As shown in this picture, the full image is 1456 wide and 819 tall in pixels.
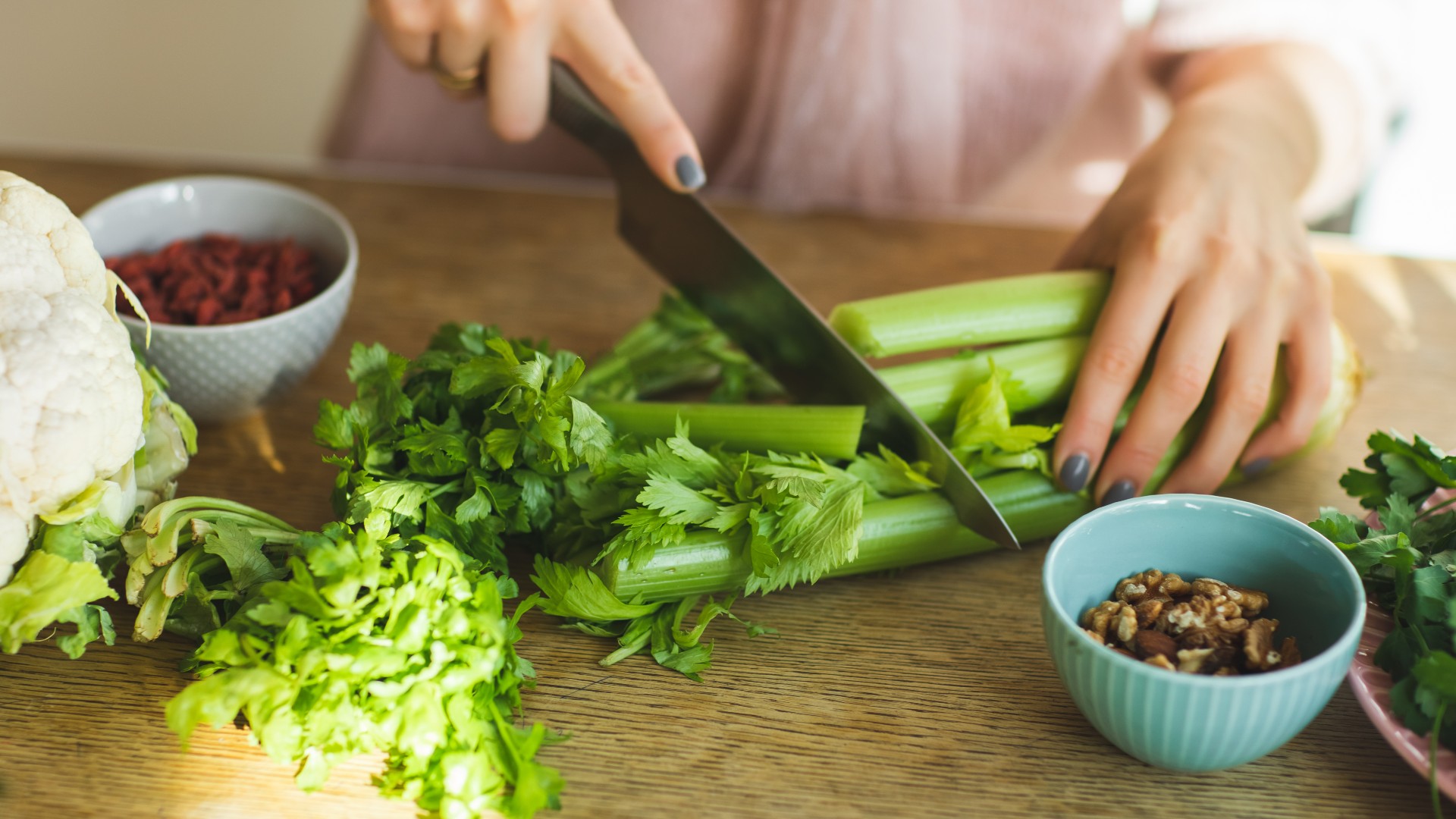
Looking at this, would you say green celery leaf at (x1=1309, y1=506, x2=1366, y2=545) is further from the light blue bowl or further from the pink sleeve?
the pink sleeve

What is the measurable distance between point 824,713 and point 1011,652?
0.80 ft

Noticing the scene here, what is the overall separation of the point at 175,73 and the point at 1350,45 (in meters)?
4.06

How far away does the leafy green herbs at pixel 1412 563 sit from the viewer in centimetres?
95

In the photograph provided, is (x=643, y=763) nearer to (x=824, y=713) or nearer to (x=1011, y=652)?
(x=824, y=713)

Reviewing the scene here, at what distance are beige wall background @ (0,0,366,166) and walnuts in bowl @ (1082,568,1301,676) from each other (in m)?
3.64

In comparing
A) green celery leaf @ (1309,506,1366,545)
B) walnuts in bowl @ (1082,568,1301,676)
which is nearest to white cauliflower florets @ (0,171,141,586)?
walnuts in bowl @ (1082,568,1301,676)

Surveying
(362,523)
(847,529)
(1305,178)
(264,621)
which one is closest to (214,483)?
(362,523)

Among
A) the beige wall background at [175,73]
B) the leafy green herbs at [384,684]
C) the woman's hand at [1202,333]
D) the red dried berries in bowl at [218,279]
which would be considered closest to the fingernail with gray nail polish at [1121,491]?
the woman's hand at [1202,333]

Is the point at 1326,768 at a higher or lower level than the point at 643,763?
higher

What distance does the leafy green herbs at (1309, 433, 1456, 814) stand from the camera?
0.95 meters

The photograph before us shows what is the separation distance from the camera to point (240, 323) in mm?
1327

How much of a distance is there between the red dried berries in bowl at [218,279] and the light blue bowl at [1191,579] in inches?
41.8

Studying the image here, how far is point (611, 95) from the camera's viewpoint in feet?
4.97

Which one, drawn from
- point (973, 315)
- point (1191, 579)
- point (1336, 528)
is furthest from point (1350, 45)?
point (1191, 579)
